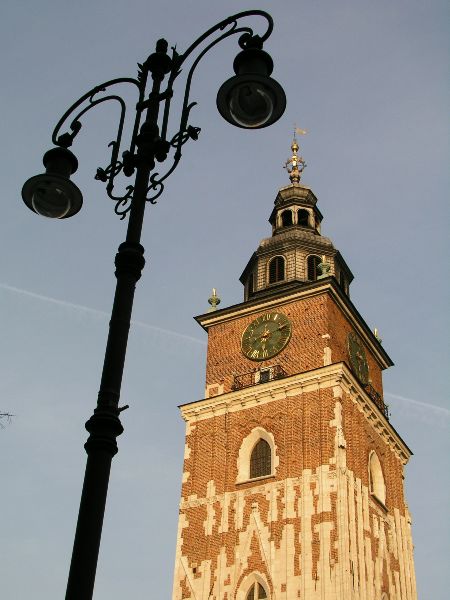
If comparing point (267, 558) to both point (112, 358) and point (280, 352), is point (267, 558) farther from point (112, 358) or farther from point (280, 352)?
point (112, 358)

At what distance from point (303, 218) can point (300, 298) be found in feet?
27.2

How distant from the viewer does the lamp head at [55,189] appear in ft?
27.7

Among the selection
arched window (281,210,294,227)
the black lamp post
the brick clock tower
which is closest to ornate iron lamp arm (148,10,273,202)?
the black lamp post

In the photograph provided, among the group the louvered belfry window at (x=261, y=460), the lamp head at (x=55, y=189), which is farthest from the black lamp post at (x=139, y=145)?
the louvered belfry window at (x=261, y=460)

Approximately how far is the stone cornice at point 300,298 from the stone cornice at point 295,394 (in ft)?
13.4

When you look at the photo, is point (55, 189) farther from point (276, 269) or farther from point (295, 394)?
point (276, 269)

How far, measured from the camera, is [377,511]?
100 feet

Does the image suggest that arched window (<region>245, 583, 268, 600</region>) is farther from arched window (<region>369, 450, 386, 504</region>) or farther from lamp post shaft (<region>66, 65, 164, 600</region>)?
lamp post shaft (<region>66, 65, 164, 600</region>)

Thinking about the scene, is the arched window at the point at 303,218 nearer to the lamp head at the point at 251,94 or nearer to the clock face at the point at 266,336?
the clock face at the point at 266,336

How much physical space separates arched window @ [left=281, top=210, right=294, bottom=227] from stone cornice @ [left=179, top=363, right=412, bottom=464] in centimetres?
1169

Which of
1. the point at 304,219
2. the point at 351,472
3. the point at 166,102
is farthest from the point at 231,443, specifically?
the point at 166,102

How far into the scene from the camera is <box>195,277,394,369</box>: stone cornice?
33.8 m

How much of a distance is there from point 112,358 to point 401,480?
2889 centimetres

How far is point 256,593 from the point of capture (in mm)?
27266
